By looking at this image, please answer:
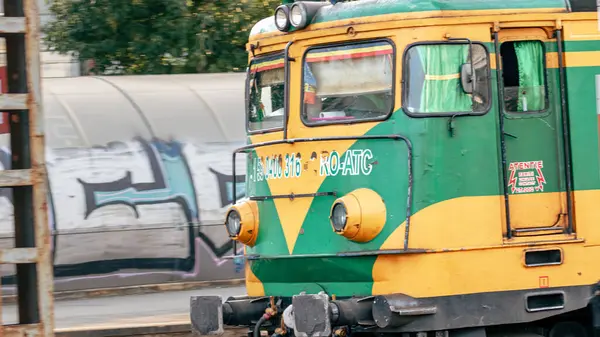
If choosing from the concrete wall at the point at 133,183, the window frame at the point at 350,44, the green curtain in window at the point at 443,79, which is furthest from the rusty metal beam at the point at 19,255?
the concrete wall at the point at 133,183

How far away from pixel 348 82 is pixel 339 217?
44.4 inches

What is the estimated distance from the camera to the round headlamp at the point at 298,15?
896cm

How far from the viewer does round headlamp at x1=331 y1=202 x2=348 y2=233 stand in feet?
27.0

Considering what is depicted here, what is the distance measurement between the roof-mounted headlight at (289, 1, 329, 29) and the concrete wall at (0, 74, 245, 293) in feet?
21.6

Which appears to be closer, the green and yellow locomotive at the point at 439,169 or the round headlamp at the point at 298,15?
the green and yellow locomotive at the point at 439,169

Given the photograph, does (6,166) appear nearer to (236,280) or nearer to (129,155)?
(129,155)

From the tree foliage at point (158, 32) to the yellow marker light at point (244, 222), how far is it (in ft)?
29.1

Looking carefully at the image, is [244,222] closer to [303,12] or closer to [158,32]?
[303,12]

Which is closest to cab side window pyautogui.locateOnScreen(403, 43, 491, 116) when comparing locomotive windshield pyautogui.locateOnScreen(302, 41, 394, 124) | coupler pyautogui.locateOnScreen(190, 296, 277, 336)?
locomotive windshield pyautogui.locateOnScreen(302, 41, 394, 124)

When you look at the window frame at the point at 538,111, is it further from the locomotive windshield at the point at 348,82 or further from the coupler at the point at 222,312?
the coupler at the point at 222,312

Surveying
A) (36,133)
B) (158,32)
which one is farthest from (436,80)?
(158,32)

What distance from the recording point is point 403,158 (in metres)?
8.32

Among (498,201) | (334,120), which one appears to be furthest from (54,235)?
(498,201)

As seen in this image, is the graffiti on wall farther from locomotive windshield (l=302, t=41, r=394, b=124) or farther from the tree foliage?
locomotive windshield (l=302, t=41, r=394, b=124)
